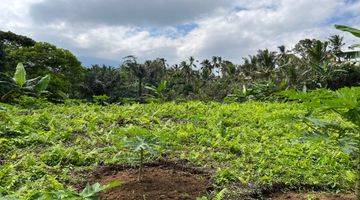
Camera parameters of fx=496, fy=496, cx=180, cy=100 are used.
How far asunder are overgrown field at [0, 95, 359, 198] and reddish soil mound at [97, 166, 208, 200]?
31 cm

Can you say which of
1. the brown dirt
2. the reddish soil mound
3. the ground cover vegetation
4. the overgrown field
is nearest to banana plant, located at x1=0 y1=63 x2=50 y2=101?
the ground cover vegetation

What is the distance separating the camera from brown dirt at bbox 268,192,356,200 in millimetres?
4880

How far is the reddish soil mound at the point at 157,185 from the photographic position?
4.66m

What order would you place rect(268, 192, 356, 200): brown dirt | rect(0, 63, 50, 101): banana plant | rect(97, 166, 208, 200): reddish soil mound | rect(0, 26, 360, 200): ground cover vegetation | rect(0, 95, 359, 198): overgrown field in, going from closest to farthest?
rect(0, 26, 360, 200): ground cover vegetation → rect(97, 166, 208, 200): reddish soil mound → rect(268, 192, 356, 200): brown dirt → rect(0, 95, 359, 198): overgrown field → rect(0, 63, 50, 101): banana plant

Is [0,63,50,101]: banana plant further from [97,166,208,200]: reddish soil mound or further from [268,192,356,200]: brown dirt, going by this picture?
[268,192,356,200]: brown dirt

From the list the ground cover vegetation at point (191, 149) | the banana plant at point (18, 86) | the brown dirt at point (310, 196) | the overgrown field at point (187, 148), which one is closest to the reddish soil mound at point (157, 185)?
the ground cover vegetation at point (191, 149)

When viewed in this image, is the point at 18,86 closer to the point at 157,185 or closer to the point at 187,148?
the point at 187,148

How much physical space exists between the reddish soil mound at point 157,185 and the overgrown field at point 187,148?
313mm

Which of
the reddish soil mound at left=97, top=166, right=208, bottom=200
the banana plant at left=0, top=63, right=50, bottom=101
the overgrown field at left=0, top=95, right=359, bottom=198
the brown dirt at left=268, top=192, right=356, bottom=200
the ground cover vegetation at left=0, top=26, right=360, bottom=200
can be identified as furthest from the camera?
the banana plant at left=0, top=63, right=50, bottom=101

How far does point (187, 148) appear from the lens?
23.0ft

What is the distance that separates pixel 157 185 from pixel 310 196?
5.00ft

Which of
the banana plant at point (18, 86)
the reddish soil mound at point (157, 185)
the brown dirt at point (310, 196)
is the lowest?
the brown dirt at point (310, 196)

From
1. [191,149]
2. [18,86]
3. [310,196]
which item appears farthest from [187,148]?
[18,86]

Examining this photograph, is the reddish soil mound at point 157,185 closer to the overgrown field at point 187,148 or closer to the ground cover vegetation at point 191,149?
the ground cover vegetation at point 191,149
